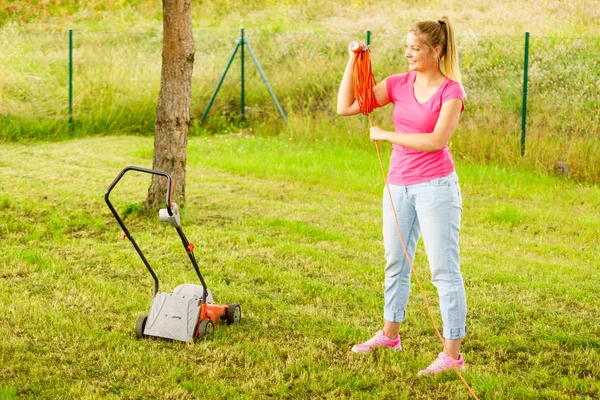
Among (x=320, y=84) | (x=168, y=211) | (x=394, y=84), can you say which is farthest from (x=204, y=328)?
(x=320, y=84)

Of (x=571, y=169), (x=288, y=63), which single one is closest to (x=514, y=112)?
(x=571, y=169)

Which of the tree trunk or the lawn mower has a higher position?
the tree trunk

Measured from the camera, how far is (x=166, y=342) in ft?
15.5

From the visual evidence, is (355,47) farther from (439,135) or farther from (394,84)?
(439,135)

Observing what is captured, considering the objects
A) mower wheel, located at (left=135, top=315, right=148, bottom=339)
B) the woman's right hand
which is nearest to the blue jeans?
the woman's right hand

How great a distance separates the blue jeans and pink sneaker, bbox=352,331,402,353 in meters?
0.43

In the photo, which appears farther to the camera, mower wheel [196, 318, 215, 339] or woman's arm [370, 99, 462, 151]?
mower wheel [196, 318, 215, 339]

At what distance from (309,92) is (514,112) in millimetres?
3522

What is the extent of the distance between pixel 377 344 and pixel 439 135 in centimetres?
128

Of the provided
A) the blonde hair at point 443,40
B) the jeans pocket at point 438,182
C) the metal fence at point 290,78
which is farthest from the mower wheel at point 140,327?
the metal fence at point 290,78

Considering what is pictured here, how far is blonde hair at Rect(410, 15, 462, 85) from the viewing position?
4.00 metres

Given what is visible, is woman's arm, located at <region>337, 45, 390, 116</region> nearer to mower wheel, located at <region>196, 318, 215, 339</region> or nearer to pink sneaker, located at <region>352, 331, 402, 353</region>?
pink sneaker, located at <region>352, 331, 402, 353</region>

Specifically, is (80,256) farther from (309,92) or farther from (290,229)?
(309,92)

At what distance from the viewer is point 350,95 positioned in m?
4.34
